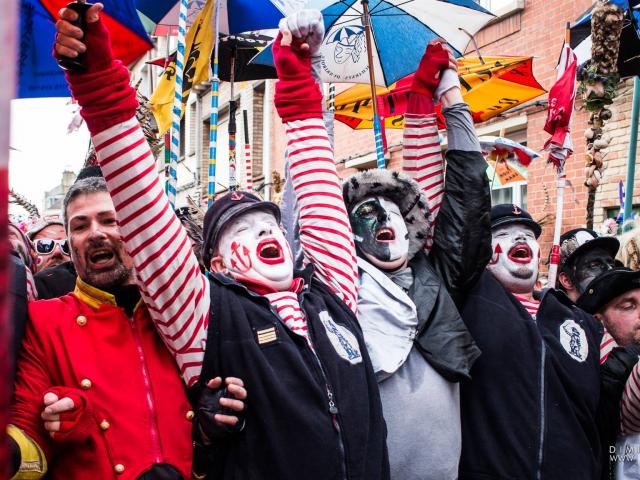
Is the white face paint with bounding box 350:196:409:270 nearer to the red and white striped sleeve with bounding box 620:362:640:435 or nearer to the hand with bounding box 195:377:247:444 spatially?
the hand with bounding box 195:377:247:444

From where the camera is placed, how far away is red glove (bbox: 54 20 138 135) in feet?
4.83

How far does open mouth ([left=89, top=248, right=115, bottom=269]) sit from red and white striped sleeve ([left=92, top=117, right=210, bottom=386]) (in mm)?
180

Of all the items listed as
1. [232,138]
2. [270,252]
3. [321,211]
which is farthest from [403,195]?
[232,138]

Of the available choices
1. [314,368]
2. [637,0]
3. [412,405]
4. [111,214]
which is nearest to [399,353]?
[412,405]

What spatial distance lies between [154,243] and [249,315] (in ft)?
1.26

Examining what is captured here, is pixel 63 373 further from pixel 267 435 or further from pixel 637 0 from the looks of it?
pixel 637 0

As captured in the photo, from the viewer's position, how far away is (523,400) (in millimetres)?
2334

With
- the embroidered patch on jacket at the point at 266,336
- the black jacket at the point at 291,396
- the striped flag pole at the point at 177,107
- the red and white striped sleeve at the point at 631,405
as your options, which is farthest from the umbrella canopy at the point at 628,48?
the embroidered patch on jacket at the point at 266,336

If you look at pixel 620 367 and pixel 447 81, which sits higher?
pixel 447 81

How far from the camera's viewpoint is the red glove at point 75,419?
1497mm

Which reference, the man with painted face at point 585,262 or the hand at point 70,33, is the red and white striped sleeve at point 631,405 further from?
the hand at point 70,33

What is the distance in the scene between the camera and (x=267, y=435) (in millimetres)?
1728

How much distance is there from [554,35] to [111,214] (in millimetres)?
6958

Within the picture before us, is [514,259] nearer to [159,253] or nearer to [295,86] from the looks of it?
[295,86]
